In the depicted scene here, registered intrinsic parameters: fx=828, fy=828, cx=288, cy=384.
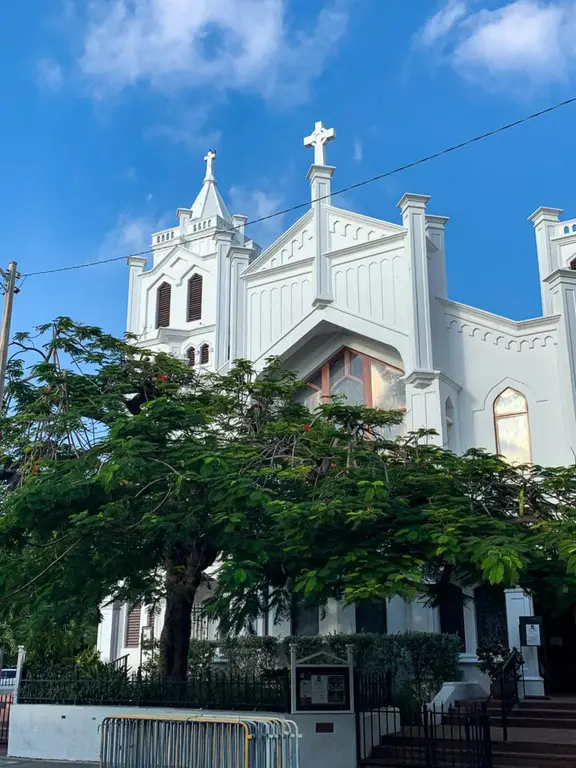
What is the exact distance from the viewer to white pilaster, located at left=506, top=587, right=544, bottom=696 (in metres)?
18.9

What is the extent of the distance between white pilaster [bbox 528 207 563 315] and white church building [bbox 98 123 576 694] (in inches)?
1.8

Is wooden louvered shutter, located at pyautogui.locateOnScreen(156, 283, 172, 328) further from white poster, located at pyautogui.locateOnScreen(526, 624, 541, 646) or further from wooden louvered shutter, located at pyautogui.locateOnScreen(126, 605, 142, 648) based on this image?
white poster, located at pyautogui.locateOnScreen(526, 624, 541, 646)

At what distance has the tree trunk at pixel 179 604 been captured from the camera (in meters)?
16.3

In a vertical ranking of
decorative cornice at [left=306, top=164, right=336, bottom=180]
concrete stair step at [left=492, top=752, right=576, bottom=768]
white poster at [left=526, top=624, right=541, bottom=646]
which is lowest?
concrete stair step at [left=492, top=752, right=576, bottom=768]

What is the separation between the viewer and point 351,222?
24516 millimetres

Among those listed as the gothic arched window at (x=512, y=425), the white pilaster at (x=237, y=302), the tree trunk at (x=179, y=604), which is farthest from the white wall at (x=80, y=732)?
the white pilaster at (x=237, y=302)

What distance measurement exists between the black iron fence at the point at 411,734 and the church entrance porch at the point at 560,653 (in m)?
5.51

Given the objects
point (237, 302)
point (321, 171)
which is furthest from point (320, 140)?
point (237, 302)

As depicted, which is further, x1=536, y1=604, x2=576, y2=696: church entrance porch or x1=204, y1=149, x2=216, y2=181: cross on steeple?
x1=204, y1=149, x2=216, y2=181: cross on steeple

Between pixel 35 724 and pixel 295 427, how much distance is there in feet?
26.2

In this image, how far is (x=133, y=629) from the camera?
27344 millimetres

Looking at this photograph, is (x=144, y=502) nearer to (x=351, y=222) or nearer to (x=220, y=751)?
(x=220, y=751)

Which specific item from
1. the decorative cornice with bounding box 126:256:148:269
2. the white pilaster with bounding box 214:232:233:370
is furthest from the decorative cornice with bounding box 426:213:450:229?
the decorative cornice with bounding box 126:256:148:269

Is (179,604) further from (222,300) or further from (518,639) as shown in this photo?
(222,300)
